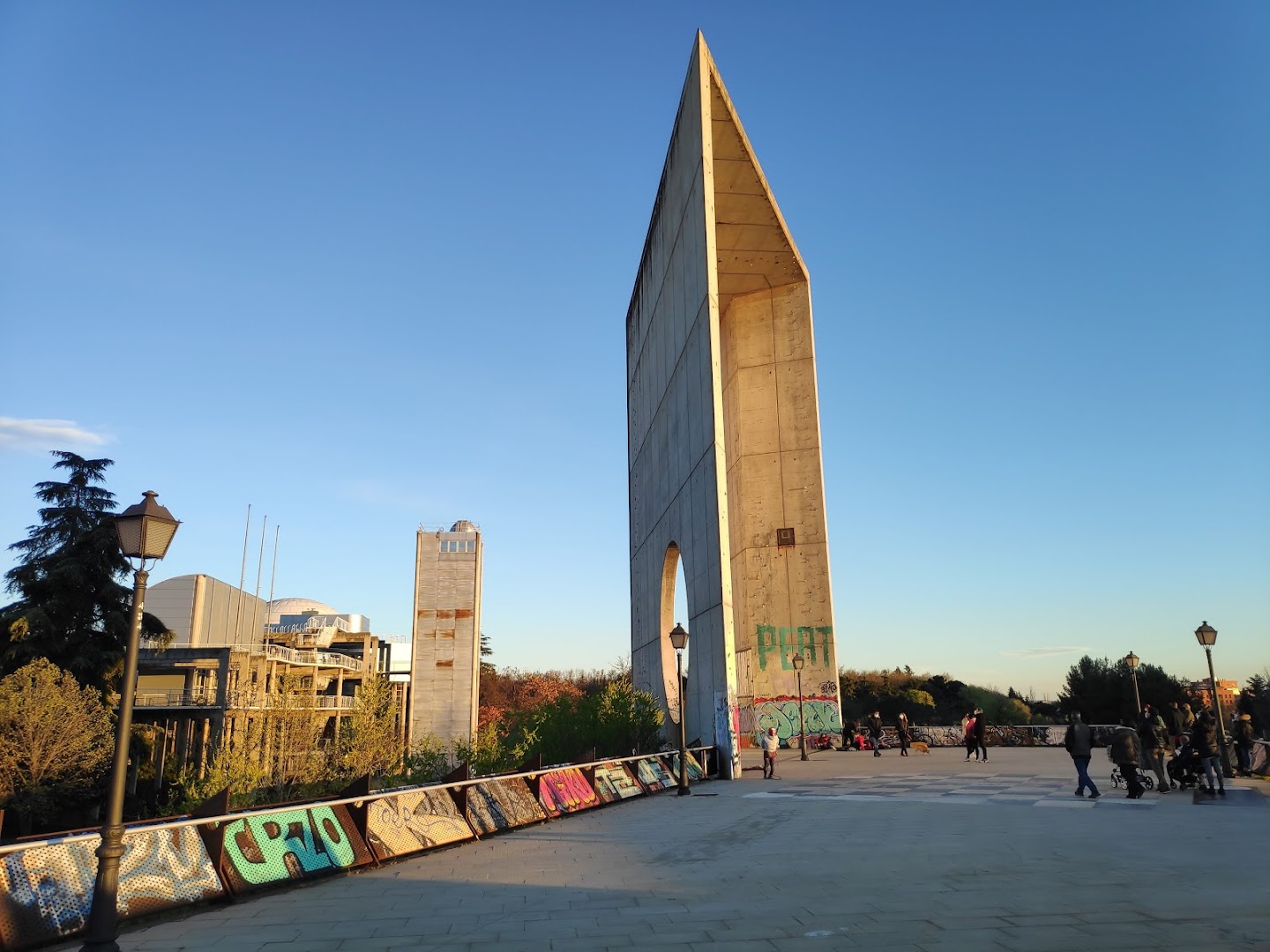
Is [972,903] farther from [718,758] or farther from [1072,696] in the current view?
[1072,696]

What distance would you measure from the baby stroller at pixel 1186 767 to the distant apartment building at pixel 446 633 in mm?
52508

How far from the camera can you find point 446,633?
214ft

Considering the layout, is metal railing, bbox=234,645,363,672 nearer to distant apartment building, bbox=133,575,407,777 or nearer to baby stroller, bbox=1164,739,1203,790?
distant apartment building, bbox=133,575,407,777

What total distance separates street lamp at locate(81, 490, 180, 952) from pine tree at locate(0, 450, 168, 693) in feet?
89.7

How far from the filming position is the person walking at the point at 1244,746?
17.7 m

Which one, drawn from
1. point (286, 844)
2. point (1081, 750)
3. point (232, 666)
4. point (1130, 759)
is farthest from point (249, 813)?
point (232, 666)

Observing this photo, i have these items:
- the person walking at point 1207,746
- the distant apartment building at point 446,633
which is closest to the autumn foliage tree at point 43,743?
the person walking at point 1207,746

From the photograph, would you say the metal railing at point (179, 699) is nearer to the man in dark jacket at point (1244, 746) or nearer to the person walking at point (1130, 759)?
the person walking at point (1130, 759)

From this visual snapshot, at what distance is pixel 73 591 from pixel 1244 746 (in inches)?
1393

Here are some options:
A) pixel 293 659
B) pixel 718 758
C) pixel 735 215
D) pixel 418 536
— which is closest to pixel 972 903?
pixel 718 758

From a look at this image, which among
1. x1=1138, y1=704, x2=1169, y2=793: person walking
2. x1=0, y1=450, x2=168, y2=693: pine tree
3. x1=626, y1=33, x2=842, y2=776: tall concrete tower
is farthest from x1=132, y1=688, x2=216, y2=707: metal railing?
x1=1138, y1=704, x2=1169, y2=793: person walking

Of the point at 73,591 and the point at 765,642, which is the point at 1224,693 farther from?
the point at 73,591

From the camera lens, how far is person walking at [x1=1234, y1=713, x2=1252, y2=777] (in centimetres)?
1772

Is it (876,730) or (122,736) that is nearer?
(122,736)
